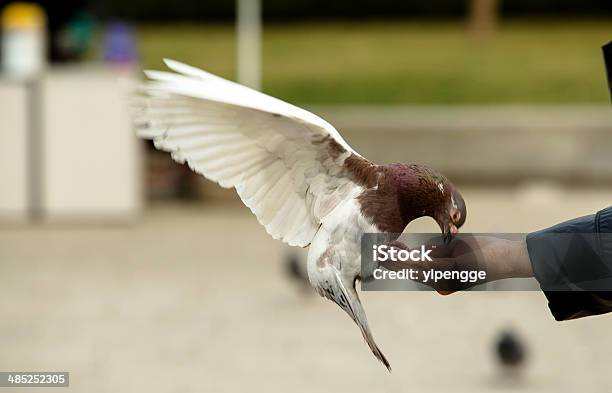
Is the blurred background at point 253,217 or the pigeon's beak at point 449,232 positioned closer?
the pigeon's beak at point 449,232

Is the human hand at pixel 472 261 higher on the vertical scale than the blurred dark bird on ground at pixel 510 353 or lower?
higher

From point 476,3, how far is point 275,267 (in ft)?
29.1

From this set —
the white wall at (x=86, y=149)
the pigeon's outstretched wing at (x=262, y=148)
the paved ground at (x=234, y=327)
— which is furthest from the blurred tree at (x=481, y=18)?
the pigeon's outstretched wing at (x=262, y=148)

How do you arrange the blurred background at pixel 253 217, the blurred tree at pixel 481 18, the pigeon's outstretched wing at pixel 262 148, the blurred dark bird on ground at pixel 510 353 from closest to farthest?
1. the pigeon's outstretched wing at pixel 262 148
2. the blurred dark bird on ground at pixel 510 353
3. the blurred background at pixel 253 217
4. the blurred tree at pixel 481 18

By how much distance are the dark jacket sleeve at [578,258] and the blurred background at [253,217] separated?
1046 millimetres

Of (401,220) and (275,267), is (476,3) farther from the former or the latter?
(401,220)

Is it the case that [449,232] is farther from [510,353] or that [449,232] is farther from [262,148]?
[510,353]

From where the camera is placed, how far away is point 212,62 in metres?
15.9

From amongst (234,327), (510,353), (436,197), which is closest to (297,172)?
(436,197)

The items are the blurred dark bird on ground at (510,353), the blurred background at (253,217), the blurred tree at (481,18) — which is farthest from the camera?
the blurred tree at (481,18)

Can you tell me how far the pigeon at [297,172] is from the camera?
91.8 inches

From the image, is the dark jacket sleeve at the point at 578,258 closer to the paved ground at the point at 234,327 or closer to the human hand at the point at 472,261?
the human hand at the point at 472,261

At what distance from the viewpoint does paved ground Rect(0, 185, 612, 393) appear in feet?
20.7

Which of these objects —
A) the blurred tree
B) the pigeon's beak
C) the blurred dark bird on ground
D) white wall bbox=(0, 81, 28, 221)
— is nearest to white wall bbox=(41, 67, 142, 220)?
white wall bbox=(0, 81, 28, 221)
